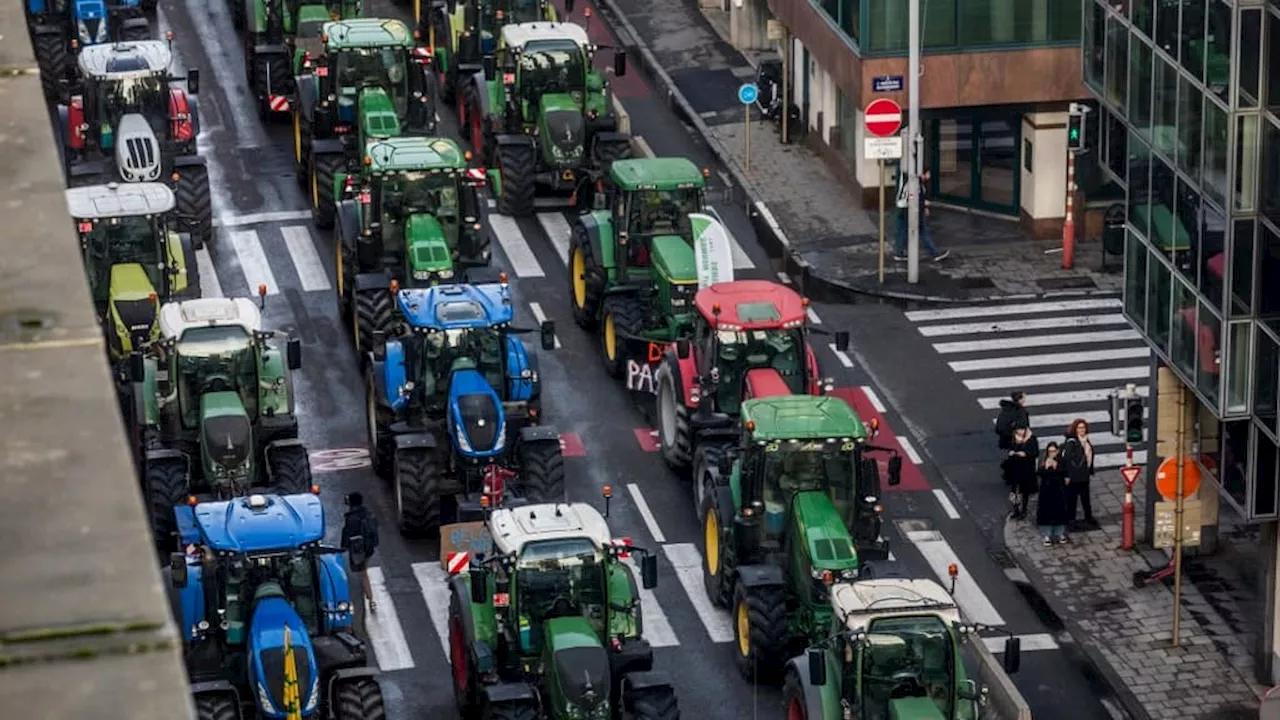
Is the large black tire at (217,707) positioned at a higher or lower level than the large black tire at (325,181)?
lower

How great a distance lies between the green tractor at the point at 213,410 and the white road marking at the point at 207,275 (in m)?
10.00

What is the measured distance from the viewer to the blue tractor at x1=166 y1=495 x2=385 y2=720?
27750 mm

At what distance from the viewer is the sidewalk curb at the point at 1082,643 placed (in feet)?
105

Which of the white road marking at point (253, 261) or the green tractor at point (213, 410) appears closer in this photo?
the green tractor at point (213, 410)

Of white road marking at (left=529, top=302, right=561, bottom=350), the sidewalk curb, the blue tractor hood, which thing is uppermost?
the blue tractor hood

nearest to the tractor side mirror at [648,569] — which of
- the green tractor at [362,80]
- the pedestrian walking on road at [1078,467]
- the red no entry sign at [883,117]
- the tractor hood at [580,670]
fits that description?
the tractor hood at [580,670]

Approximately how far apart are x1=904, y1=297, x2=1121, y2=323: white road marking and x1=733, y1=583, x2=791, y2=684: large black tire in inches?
590

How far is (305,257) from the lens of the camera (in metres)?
50.1

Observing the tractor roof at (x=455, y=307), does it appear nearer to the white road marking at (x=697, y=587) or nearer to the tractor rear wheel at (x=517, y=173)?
the white road marking at (x=697, y=587)

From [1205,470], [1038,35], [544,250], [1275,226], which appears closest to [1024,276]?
[1038,35]

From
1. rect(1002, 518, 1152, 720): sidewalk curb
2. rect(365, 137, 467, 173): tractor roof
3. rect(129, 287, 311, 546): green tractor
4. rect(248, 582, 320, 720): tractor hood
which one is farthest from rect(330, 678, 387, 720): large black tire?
rect(365, 137, 467, 173): tractor roof

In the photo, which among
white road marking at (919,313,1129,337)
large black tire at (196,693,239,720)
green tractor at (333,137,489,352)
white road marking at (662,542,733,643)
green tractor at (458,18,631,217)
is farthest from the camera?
green tractor at (458,18,631,217)

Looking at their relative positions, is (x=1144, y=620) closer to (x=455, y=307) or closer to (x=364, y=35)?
(x=455, y=307)

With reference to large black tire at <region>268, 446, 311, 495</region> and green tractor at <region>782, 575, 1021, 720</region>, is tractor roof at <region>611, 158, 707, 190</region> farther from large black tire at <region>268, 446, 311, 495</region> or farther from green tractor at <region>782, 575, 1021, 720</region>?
green tractor at <region>782, 575, 1021, 720</region>
